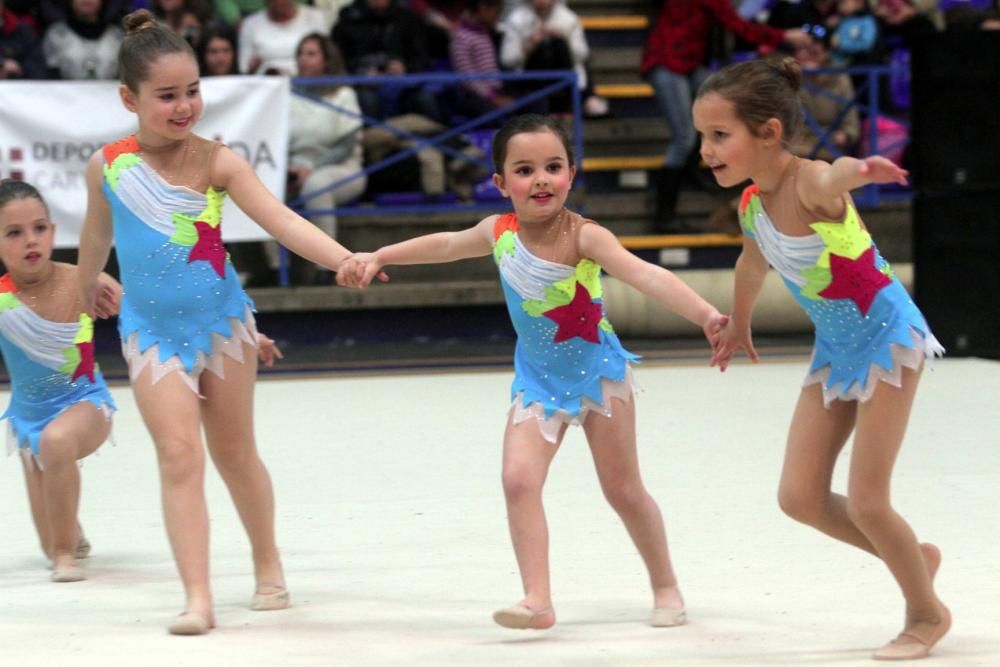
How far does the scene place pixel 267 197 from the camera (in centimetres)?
395

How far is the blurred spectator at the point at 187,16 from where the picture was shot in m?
10.0

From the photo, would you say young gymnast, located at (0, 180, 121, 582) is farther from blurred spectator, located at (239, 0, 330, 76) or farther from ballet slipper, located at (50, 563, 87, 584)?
blurred spectator, located at (239, 0, 330, 76)

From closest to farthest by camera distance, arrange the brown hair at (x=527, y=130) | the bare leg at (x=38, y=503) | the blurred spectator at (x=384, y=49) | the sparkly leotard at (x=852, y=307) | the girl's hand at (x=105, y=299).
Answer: the sparkly leotard at (x=852, y=307), the brown hair at (x=527, y=130), the girl's hand at (x=105, y=299), the bare leg at (x=38, y=503), the blurred spectator at (x=384, y=49)

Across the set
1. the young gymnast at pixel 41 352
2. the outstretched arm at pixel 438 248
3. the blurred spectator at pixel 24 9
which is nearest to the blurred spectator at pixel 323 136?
the blurred spectator at pixel 24 9

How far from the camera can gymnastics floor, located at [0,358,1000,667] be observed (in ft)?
11.6

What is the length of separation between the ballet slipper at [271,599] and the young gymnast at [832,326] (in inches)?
52.4

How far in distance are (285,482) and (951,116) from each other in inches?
194

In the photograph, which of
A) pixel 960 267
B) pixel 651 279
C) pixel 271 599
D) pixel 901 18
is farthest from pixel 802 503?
pixel 901 18

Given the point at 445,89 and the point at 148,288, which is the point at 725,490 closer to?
the point at 148,288

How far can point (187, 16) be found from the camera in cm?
1005

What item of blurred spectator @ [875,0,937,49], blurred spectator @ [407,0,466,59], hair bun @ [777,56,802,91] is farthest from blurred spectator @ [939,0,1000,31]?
hair bun @ [777,56,802,91]

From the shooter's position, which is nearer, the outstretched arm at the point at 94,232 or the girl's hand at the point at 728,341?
the girl's hand at the point at 728,341

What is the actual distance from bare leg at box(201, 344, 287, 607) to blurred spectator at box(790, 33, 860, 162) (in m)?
7.11

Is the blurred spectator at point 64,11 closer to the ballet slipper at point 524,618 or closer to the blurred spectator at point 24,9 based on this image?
the blurred spectator at point 24,9
